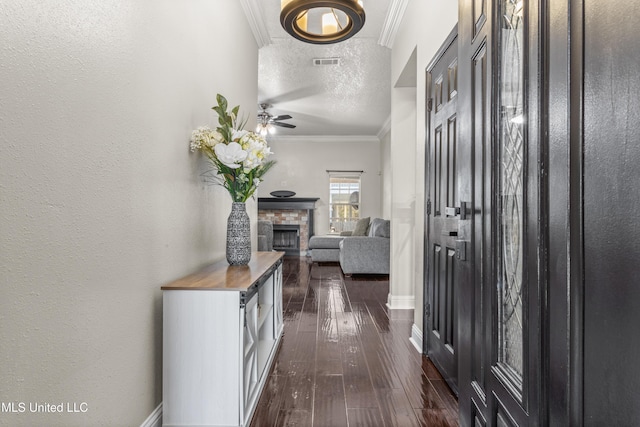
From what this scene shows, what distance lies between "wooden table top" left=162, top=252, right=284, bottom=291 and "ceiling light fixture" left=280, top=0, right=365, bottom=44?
1.55 meters

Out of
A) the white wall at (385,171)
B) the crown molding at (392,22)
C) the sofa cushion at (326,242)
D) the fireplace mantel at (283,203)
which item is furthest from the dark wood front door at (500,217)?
the fireplace mantel at (283,203)

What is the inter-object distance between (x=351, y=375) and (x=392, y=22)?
3.16m

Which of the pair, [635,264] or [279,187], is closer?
[635,264]

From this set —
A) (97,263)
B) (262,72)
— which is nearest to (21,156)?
(97,263)

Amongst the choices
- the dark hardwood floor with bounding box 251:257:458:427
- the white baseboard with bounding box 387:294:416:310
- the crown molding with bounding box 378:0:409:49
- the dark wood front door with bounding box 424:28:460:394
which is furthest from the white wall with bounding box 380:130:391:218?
the dark wood front door with bounding box 424:28:460:394

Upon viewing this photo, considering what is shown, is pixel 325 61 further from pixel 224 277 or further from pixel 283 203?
pixel 283 203

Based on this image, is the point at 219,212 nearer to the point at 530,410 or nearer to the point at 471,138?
the point at 471,138

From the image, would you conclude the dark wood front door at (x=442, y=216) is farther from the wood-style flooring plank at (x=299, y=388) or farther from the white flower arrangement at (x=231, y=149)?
the white flower arrangement at (x=231, y=149)

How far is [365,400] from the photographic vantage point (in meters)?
1.94

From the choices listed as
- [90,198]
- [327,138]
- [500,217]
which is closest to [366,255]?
[327,138]

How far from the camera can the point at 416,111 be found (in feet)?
10.5

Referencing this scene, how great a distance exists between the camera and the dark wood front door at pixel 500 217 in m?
0.86

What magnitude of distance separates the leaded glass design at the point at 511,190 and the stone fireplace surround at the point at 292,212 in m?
7.64

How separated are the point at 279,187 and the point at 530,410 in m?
8.42
